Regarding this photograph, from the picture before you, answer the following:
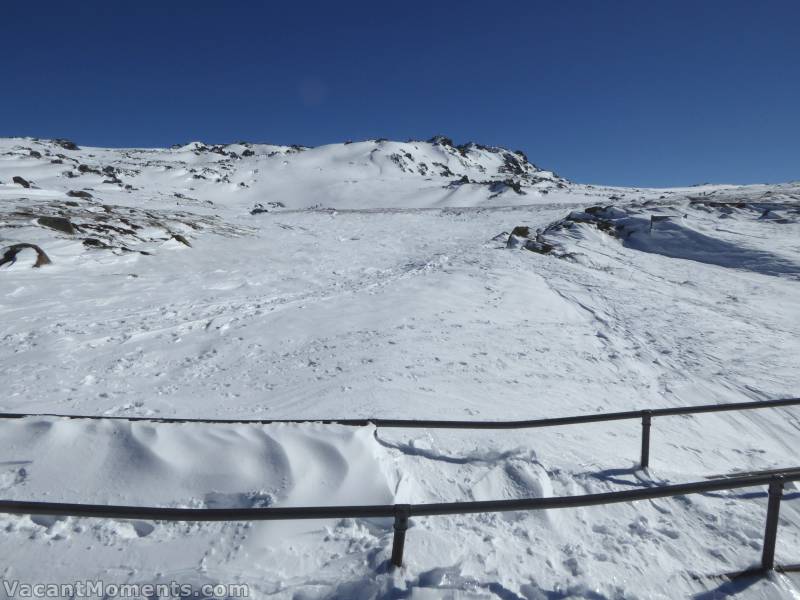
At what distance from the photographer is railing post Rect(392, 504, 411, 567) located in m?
2.46

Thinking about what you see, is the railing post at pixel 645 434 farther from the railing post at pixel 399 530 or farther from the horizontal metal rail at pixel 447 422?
the railing post at pixel 399 530

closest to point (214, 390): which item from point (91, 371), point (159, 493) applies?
point (91, 371)

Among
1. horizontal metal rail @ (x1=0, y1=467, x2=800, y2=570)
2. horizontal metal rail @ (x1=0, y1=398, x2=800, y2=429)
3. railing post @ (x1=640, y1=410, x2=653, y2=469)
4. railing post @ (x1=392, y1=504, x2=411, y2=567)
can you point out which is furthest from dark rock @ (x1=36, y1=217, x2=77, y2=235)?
railing post @ (x1=640, y1=410, x2=653, y2=469)

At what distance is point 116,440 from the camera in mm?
3750

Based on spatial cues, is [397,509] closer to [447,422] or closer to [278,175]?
[447,422]

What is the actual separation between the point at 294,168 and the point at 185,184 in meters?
27.9

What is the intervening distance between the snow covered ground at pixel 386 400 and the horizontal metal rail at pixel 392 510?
0.45m

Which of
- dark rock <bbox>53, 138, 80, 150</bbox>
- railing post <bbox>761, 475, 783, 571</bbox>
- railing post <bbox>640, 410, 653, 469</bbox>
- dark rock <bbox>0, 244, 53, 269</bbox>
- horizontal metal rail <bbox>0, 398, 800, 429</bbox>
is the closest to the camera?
railing post <bbox>761, 475, 783, 571</bbox>

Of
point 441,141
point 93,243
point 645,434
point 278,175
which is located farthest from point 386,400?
point 441,141

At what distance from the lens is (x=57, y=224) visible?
15.7 m

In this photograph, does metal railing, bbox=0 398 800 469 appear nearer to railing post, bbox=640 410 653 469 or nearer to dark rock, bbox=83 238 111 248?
railing post, bbox=640 410 653 469

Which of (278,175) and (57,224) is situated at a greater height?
(278,175)

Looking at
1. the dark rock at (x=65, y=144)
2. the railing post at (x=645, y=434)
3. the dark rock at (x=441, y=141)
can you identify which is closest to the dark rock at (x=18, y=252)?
the railing post at (x=645, y=434)

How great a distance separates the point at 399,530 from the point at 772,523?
256cm
